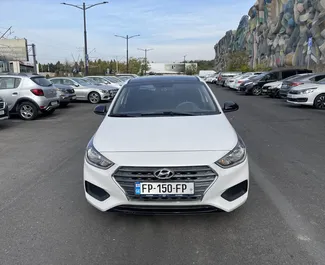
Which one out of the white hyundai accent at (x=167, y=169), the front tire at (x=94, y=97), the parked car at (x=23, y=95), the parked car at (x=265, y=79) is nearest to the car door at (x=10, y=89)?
the parked car at (x=23, y=95)

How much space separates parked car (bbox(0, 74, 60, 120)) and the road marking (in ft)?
28.4

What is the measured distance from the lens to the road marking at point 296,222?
9.32 feet

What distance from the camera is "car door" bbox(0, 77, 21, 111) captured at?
11039mm

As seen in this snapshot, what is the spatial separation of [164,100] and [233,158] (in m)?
1.73

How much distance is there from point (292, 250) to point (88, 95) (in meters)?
15.5

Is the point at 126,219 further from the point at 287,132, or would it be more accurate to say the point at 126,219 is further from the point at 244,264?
the point at 287,132

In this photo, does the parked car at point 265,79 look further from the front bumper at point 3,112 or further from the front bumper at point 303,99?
the front bumper at point 3,112

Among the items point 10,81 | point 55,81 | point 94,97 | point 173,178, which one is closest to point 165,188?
point 173,178

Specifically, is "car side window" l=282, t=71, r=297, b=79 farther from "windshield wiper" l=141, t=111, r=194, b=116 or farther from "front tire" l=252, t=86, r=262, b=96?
"windshield wiper" l=141, t=111, r=194, b=116

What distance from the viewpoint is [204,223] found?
337 cm

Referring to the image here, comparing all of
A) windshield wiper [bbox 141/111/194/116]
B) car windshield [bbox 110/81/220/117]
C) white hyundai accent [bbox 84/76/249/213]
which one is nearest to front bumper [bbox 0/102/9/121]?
Result: car windshield [bbox 110/81/220/117]

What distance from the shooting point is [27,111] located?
1116 cm

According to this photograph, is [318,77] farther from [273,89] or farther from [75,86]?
[75,86]

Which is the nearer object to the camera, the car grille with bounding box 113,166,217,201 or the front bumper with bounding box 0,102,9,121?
the car grille with bounding box 113,166,217,201
